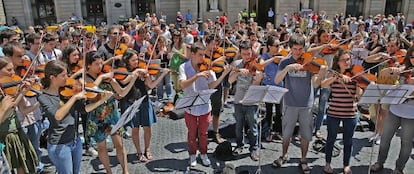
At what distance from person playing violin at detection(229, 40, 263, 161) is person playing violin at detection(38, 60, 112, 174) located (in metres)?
2.23

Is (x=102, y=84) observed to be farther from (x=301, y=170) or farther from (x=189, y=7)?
(x=189, y=7)

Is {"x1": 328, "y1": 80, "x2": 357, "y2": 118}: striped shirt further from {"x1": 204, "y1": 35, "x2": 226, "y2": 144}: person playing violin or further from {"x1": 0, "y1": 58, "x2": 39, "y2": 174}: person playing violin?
{"x1": 0, "y1": 58, "x2": 39, "y2": 174}: person playing violin

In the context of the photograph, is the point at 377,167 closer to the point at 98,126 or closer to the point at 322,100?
the point at 322,100

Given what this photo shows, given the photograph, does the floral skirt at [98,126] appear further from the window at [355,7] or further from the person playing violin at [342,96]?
the window at [355,7]

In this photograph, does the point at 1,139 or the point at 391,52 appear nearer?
the point at 1,139

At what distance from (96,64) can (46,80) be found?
0.80 m

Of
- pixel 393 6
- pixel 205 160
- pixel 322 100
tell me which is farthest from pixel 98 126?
pixel 393 6

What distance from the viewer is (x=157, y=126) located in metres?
7.00

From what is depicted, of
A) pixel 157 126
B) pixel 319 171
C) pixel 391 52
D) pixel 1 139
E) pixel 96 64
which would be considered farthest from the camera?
pixel 157 126

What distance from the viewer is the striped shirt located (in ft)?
14.7

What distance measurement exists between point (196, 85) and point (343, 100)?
78.9 inches

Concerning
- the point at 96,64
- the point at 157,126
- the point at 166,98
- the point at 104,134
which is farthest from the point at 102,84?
the point at 166,98

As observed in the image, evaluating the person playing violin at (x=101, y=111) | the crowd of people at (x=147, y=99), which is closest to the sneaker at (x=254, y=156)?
the crowd of people at (x=147, y=99)

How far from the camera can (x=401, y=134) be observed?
4.55m
